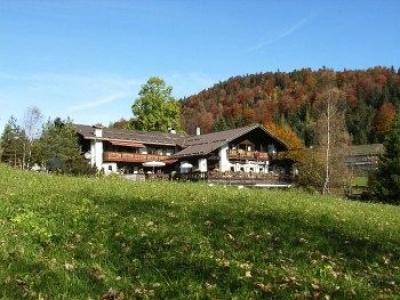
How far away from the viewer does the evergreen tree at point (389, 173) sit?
159 feet

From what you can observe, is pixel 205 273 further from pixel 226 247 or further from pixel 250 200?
pixel 250 200

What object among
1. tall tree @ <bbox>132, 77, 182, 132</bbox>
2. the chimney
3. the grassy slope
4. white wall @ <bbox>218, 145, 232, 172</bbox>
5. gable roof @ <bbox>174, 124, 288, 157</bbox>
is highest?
tall tree @ <bbox>132, 77, 182, 132</bbox>

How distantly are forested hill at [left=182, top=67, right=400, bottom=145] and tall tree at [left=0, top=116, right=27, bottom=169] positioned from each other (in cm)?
6675

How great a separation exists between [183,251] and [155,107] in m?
89.0

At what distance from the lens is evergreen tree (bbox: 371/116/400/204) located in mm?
48531

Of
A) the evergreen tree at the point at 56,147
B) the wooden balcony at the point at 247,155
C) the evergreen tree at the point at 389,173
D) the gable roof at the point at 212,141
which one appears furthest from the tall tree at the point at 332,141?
the evergreen tree at the point at 56,147

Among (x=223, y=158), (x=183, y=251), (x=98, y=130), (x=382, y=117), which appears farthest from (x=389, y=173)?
(x=382, y=117)

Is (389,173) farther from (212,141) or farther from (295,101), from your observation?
(295,101)

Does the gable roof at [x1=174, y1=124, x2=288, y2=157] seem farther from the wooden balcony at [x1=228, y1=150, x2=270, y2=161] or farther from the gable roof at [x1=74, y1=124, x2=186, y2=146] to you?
the gable roof at [x1=74, y1=124, x2=186, y2=146]

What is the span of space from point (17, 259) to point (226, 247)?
372 cm

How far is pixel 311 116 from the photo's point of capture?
495 feet

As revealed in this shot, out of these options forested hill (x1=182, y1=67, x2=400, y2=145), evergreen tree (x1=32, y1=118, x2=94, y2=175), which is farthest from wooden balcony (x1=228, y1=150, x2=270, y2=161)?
forested hill (x1=182, y1=67, x2=400, y2=145)

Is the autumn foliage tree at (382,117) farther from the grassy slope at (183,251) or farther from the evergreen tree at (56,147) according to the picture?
the grassy slope at (183,251)

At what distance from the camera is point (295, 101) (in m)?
164
